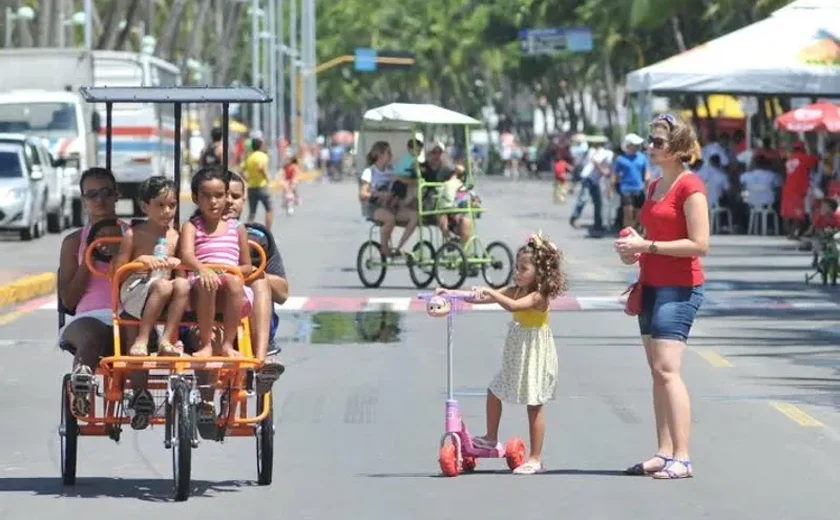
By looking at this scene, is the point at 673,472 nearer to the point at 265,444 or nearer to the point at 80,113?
the point at 265,444

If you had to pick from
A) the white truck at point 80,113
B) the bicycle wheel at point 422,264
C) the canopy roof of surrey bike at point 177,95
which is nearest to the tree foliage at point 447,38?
the white truck at point 80,113

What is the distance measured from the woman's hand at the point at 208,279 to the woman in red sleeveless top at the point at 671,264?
1.89 m

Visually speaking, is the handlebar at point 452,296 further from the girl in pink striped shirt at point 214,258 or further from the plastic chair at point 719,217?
the plastic chair at point 719,217

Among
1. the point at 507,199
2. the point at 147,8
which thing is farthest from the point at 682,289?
the point at 147,8

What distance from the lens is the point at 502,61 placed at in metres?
108

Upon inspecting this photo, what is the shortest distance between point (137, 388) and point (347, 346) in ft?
26.9

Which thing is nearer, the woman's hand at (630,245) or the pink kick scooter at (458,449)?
the woman's hand at (630,245)

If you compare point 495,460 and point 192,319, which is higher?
point 192,319

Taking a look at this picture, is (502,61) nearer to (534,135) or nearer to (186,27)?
(186,27)

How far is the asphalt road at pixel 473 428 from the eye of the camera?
995cm

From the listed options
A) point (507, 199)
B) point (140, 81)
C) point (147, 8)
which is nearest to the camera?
point (140, 81)

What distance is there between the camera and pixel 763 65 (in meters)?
33.1

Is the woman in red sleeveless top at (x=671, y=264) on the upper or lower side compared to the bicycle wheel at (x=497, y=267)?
upper

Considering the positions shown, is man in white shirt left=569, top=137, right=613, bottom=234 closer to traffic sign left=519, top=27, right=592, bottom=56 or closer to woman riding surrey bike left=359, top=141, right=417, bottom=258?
woman riding surrey bike left=359, top=141, right=417, bottom=258
